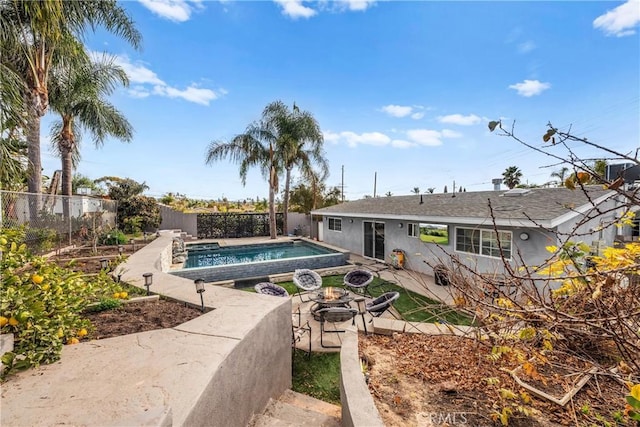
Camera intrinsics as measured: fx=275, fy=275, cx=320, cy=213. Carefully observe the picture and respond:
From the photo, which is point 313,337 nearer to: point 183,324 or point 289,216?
point 183,324

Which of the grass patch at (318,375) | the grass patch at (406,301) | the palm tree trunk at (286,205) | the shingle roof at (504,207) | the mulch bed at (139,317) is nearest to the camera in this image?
the mulch bed at (139,317)

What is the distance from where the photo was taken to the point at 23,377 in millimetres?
2537

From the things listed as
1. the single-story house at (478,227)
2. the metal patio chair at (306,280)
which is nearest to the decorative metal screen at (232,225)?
the single-story house at (478,227)

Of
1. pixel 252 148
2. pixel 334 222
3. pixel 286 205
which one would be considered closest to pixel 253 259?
pixel 334 222

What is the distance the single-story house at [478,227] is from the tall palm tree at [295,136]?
197 inches

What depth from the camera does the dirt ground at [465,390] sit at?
7.98 feet

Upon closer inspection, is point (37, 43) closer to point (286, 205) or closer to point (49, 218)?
point (49, 218)

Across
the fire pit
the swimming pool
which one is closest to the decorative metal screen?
the swimming pool

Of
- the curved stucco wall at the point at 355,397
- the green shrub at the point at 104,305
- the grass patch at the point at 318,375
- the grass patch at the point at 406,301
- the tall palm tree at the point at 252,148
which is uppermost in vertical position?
the tall palm tree at the point at 252,148

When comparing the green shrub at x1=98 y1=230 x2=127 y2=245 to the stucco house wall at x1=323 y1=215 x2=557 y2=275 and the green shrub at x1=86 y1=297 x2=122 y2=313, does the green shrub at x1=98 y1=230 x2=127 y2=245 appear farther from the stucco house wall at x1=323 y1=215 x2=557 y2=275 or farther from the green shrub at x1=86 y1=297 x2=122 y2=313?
the stucco house wall at x1=323 y1=215 x2=557 y2=275

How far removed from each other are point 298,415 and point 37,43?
13081 mm

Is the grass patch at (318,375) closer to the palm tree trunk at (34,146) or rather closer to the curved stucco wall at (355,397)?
the curved stucco wall at (355,397)

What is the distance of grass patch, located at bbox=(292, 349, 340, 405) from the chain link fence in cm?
667

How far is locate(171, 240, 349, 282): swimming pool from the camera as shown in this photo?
10867 mm
